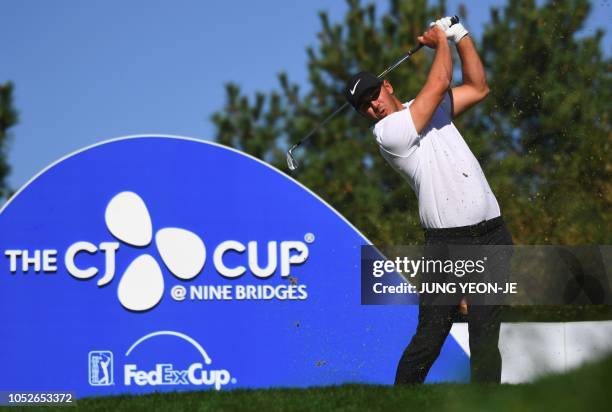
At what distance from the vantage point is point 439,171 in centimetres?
442

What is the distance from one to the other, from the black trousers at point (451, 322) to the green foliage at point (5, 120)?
1091 centimetres

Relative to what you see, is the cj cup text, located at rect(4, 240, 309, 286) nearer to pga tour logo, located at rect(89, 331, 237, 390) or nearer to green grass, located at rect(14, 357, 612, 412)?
pga tour logo, located at rect(89, 331, 237, 390)

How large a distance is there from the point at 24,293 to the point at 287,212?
190cm

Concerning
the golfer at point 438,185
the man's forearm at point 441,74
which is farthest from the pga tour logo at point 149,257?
the man's forearm at point 441,74

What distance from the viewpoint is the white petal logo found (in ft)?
20.9

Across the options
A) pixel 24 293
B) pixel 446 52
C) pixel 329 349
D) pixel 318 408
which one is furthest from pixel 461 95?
pixel 24 293

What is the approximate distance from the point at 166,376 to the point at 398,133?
2.83m

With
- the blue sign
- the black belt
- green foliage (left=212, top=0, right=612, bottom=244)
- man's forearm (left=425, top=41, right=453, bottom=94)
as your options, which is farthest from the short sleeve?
green foliage (left=212, top=0, right=612, bottom=244)

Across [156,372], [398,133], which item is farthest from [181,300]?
[398,133]

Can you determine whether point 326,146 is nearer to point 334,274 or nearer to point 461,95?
point 334,274

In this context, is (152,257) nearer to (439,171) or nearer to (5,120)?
(439,171)

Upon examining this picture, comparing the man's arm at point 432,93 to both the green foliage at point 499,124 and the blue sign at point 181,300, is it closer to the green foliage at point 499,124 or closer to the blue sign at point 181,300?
the blue sign at point 181,300

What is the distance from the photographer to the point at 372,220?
12023 mm

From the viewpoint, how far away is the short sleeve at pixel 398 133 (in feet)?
14.3
